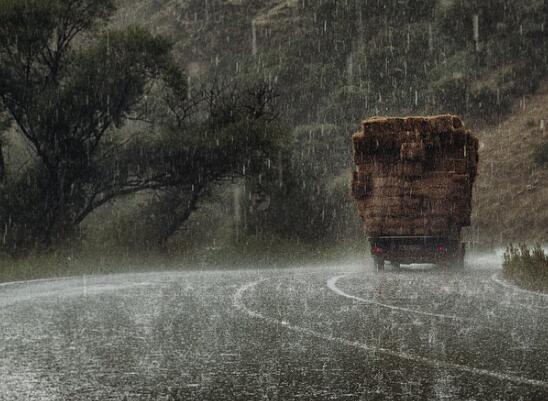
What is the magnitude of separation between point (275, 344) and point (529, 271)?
1057cm

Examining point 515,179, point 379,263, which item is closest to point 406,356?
point 379,263

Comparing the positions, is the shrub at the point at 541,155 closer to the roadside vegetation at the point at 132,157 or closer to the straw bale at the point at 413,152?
the roadside vegetation at the point at 132,157

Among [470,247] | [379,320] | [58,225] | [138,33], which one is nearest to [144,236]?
[58,225]

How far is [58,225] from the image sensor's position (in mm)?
27938

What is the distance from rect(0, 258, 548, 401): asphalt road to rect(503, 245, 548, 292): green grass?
0.99 metres

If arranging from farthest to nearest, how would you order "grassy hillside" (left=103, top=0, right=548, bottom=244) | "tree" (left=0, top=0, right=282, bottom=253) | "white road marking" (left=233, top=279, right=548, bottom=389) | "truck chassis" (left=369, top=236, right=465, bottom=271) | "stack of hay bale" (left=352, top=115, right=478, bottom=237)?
"grassy hillside" (left=103, top=0, right=548, bottom=244) < "tree" (left=0, top=0, right=282, bottom=253) < "truck chassis" (left=369, top=236, right=465, bottom=271) < "stack of hay bale" (left=352, top=115, right=478, bottom=237) < "white road marking" (left=233, top=279, right=548, bottom=389)

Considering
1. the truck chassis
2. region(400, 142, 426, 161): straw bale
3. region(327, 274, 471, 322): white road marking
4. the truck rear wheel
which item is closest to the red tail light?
the truck chassis

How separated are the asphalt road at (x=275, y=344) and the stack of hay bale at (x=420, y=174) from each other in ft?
19.5

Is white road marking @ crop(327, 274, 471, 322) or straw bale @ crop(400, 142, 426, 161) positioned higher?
straw bale @ crop(400, 142, 426, 161)

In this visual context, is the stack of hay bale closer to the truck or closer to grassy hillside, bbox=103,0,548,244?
the truck

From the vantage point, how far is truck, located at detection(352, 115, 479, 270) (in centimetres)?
2305

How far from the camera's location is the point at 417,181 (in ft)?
76.0

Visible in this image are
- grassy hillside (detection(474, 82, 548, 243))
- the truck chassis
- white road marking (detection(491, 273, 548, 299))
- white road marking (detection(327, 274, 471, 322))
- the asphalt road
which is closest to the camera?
the asphalt road

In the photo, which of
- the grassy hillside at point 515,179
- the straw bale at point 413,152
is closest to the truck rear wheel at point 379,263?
the straw bale at point 413,152
